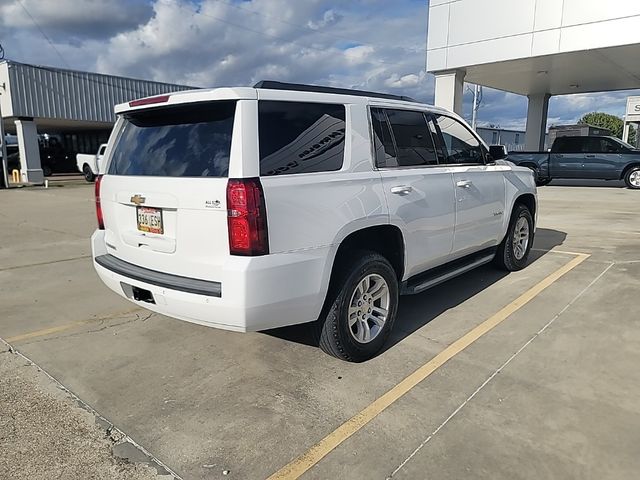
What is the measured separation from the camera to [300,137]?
129 inches

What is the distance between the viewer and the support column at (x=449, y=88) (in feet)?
56.3

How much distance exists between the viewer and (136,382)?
3484mm

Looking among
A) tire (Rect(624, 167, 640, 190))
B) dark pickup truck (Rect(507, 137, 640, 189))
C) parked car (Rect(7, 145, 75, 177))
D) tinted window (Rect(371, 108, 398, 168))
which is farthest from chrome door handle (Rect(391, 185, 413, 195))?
parked car (Rect(7, 145, 75, 177))

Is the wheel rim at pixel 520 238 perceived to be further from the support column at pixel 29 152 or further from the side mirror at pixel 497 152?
the support column at pixel 29 152

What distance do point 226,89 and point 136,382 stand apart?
2121 millimetres

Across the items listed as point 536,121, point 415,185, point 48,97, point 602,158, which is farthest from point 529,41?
point 48,97

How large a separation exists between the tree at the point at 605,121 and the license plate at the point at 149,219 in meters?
69.0

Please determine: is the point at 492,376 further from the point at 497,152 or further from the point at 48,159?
the point at 48,159

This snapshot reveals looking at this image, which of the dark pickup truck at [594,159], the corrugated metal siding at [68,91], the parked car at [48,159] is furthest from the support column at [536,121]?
the parked car at [48,159]

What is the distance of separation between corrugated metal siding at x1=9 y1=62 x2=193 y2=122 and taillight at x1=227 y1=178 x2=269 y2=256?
84.3 feet

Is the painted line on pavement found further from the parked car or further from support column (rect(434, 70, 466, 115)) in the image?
the parked car

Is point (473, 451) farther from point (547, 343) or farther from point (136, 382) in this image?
point (136, 382)

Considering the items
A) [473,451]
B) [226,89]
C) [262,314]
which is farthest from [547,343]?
[226,89]

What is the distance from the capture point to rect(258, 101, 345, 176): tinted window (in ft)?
10.1
